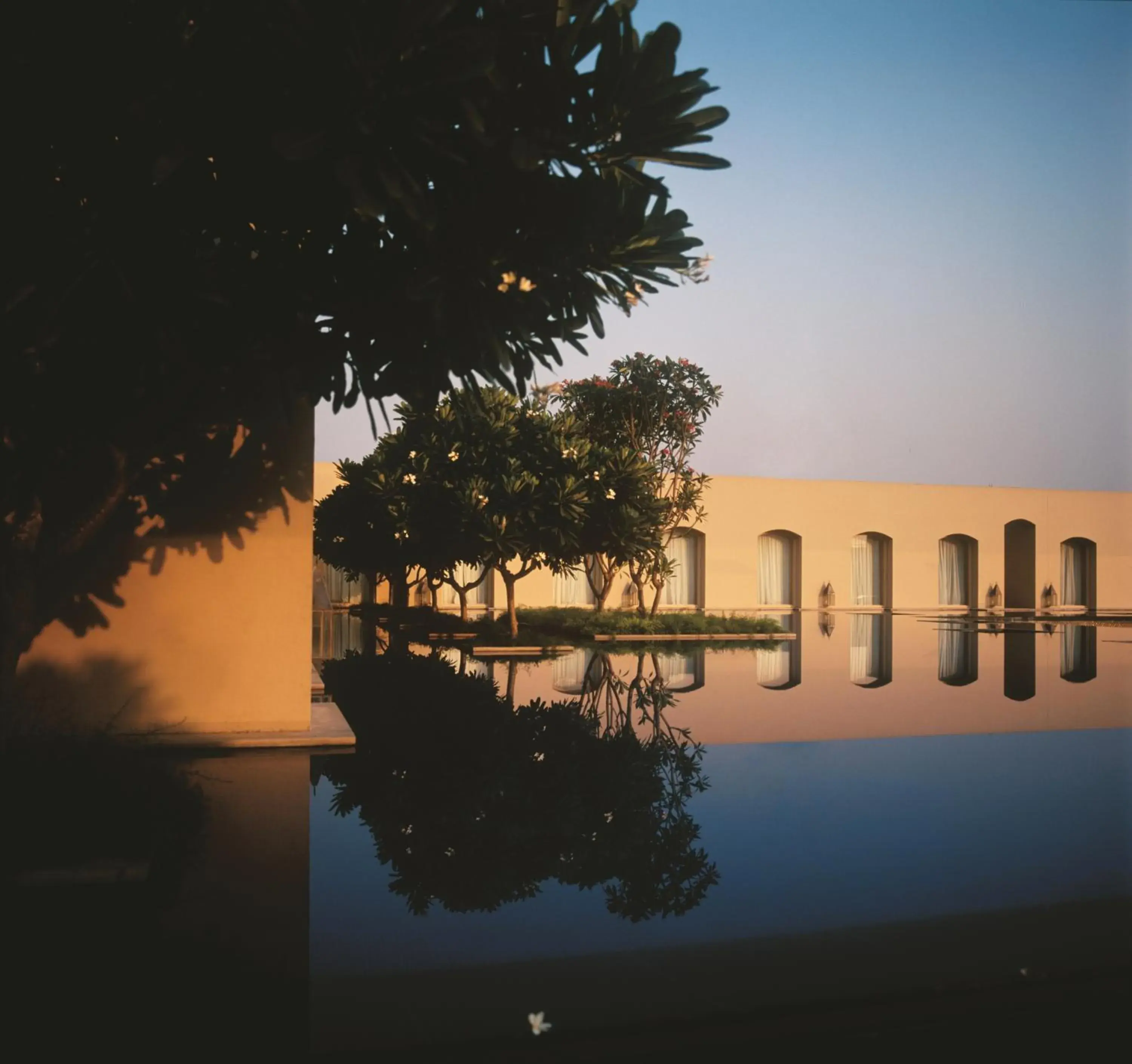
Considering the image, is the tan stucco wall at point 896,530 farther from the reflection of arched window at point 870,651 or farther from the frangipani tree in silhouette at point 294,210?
the frangipani tree in silhouette at point 294,210

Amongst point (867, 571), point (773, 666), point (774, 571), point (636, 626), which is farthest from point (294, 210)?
point (867, 571)

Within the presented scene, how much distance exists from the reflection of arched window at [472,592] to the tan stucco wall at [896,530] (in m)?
0.35

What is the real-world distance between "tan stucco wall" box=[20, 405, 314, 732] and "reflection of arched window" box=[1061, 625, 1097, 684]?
11.6 metres

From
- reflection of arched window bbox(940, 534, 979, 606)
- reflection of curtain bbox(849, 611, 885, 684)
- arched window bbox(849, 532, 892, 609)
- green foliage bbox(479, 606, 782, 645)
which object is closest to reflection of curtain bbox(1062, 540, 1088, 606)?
reflection of arched window bbox(940, 534, 979, 606)

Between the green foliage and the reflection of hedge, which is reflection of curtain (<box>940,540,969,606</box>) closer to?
the green foliage

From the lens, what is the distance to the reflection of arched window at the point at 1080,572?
139ft

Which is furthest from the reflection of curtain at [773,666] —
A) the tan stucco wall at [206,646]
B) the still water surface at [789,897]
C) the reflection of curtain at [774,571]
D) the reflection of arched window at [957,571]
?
the reflection of arched window at [957,571]

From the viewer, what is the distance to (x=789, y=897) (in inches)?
223

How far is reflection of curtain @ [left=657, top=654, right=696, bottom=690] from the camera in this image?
1602cm

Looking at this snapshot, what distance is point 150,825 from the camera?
6633mm

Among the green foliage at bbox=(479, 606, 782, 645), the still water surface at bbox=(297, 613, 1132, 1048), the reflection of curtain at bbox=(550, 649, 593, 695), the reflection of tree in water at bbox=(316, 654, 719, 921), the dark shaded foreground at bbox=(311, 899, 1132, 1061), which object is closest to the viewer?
the dark shaded foreground at bbox=(311, 899, 1132, 1061)

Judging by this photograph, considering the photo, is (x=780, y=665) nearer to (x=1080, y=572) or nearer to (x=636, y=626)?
(x=636, y=626)

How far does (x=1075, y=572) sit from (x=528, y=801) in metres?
39.6

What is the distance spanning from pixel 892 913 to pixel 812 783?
340 cm
